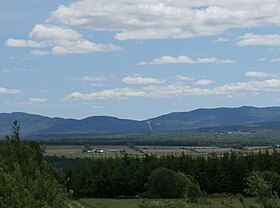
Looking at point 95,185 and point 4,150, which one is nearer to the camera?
point 4,150

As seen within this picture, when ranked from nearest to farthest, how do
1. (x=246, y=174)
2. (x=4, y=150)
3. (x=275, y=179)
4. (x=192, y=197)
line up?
(x=192, y=197)
(x=4, y=150)
(x=275, y=179)
(x=246, y=174)

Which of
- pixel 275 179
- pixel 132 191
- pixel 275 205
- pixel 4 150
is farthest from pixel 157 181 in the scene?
pixel 275 205

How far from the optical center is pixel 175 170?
126 metres

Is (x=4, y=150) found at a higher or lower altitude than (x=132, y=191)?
higher

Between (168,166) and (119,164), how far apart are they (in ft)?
33.9

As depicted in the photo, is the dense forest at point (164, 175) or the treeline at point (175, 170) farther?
the treeline at point (175, 170)

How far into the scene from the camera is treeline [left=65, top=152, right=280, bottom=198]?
12094 cm

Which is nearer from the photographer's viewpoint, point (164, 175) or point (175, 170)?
point (164, 175)

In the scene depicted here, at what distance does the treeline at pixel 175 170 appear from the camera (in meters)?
121

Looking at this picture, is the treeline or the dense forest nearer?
the dense forest

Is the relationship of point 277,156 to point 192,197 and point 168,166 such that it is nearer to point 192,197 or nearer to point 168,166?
point 168,166

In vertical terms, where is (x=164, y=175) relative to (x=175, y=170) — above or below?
below

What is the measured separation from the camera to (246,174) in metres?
120

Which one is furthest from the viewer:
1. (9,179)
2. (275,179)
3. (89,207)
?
(275,179)
